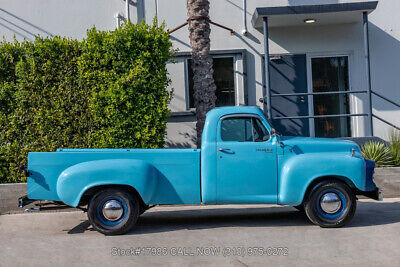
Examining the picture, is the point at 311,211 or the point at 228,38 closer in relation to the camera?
the point at 311,211

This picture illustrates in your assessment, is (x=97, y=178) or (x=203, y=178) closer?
(x=97, y=178)

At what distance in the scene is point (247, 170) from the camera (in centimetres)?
622

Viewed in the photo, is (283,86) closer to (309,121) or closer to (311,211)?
(309,121)

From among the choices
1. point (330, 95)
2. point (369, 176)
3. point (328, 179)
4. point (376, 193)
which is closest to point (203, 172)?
point (328, 179)

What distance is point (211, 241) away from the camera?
5.71m

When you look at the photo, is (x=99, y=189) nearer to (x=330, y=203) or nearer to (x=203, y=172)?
(x=203, y=172)

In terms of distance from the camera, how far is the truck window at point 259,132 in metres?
6.38

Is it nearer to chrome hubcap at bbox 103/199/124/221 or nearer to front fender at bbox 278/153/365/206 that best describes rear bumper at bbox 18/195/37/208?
chrome hubcap at bbox 103/199/124/221

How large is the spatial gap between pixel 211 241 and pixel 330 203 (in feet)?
6.05

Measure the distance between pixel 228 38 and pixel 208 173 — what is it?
20.3 ft

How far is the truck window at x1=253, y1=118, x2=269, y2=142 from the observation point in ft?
20.9

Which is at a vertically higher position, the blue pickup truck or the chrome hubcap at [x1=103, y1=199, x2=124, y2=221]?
the blue pickup truck

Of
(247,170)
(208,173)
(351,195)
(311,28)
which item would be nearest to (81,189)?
(208,173)

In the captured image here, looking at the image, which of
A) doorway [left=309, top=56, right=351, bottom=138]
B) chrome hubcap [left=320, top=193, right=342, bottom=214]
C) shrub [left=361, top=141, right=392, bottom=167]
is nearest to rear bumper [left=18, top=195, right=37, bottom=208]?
chrome hubcap [left=320, top=193, right=342, bottom=214]
